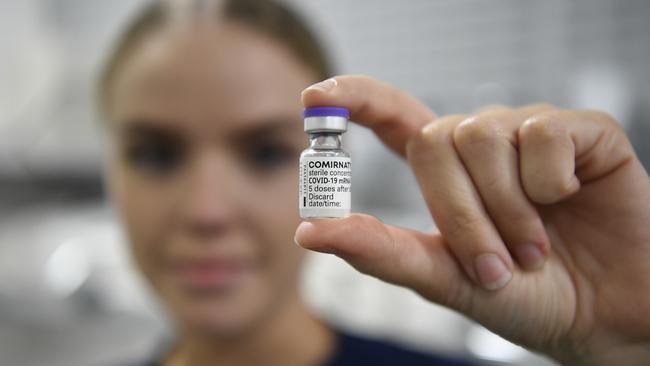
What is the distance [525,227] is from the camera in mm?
408

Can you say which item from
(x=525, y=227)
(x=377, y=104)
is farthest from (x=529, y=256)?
(x=377, y=104)

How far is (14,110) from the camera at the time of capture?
7.34 feet

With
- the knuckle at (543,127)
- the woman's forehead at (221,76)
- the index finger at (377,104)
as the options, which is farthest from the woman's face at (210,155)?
the knuckle at (543,127)

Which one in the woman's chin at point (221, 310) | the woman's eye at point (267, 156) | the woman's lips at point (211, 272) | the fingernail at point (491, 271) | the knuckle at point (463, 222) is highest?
the woman's eye at point (267, 156)

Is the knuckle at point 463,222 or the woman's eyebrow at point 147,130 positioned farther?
the woman's eyebrow at point 147,130

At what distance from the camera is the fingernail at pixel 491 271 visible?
40 cm

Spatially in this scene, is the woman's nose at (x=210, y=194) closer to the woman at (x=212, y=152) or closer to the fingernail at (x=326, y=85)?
the woman at (x=212, y=152)

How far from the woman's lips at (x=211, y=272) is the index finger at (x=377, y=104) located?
1.37 feet

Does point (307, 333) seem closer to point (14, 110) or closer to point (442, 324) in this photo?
point (442, 324)

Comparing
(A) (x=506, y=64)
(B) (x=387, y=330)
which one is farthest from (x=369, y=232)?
(A) (x=506, y=64)

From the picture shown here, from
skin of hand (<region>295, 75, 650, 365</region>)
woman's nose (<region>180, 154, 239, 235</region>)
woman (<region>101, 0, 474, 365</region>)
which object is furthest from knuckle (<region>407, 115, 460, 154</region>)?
woman's nose (<region>180, 154, 239, 235</region>)

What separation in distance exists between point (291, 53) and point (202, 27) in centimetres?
12

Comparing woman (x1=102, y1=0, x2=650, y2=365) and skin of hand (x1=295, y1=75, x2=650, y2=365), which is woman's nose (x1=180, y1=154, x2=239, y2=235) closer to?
woman (x1=102, y1=0, x2=650, y2=365)

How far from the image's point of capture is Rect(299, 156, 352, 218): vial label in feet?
1.28
